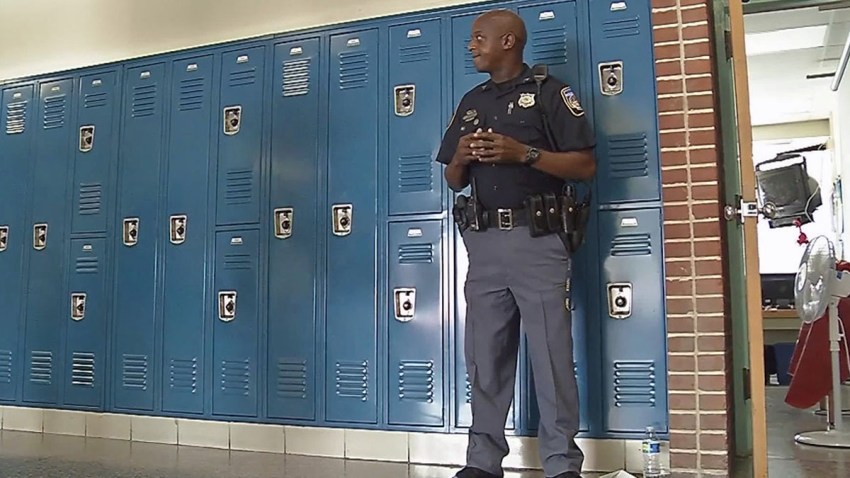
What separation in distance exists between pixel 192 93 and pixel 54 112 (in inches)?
39.2

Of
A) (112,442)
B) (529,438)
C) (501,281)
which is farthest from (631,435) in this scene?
(112,442)

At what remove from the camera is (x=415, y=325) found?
344cm

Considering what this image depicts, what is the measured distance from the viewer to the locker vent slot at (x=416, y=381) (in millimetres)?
3383

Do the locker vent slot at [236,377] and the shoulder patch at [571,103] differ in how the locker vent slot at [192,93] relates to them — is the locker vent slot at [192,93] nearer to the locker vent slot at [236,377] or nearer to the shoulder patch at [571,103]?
the locker vent slot at [236,377]

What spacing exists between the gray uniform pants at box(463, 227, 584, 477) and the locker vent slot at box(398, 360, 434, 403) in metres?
0.60

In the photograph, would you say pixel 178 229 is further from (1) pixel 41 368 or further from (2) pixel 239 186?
(1) pixel 41 368

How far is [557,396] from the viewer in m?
2.64

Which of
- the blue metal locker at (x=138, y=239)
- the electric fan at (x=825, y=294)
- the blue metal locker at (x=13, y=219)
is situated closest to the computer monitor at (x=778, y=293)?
the electric fan at (x=825, y=294)

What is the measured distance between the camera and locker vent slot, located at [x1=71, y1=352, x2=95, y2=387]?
13.5 feet

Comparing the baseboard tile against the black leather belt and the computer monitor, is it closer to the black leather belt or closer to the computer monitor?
the black leather belt

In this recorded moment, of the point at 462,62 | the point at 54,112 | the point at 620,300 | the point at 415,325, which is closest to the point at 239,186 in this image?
the point at 415,325

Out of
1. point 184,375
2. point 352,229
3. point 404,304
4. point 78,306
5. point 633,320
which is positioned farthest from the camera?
point 78,306

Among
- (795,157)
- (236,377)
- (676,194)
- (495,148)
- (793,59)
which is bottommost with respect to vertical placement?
(236,377)

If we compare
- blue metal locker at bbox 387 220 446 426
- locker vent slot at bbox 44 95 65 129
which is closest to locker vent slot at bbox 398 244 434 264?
blue metal locker at bbox 387 220 446 426
